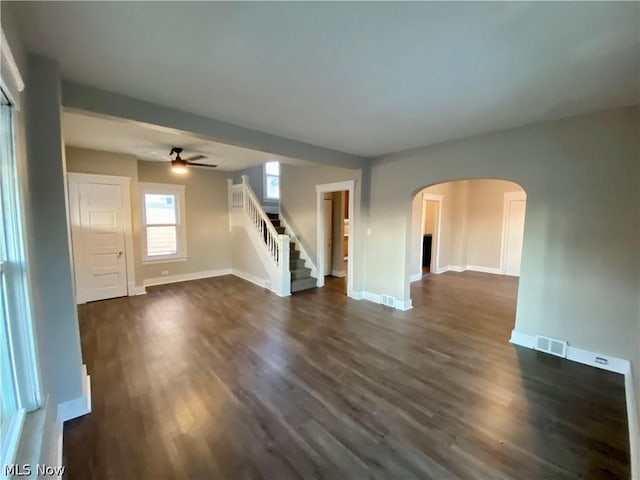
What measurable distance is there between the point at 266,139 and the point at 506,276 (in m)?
6.86

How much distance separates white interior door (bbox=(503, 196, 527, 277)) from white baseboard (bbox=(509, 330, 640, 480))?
4456 mm

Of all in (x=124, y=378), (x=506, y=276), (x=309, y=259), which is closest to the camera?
(x=124, y=378)

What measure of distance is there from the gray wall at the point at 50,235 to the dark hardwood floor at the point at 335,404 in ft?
1.66

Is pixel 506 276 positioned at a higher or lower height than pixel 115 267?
lower

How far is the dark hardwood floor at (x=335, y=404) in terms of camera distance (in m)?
1.79

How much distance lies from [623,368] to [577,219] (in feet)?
5.03

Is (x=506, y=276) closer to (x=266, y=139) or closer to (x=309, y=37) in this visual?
(x=266, y=139)

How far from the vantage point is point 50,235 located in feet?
6.51

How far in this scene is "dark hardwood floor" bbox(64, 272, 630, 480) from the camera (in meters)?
1.79

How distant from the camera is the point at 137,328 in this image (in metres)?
3.83

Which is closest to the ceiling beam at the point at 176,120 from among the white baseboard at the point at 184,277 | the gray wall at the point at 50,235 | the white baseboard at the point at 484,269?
the gray wall at the point at 50,235

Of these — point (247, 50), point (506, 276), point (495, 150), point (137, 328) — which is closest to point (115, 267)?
point (137, 328)

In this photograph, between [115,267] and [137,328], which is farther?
[115,267]

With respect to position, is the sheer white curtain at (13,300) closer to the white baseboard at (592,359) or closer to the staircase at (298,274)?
the staircase at (298,274)
